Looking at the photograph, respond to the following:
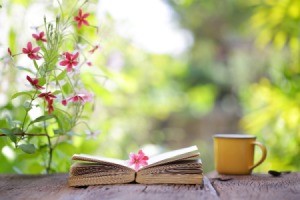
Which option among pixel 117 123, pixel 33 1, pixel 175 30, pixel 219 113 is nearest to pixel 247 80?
pixel 219 113

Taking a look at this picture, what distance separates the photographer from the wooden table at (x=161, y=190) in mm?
900

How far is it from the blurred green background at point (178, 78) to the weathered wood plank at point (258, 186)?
40cm

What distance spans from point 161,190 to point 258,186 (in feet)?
0.76

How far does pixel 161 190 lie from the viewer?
93 centimetres

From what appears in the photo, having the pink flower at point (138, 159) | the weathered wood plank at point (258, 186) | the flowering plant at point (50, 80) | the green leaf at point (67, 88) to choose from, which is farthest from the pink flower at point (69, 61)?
the weathered wood plank at point (258, 186)

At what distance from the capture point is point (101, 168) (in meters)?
1.01

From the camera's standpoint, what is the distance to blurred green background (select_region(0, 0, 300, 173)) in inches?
66.6

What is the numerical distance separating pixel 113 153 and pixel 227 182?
1.58 metres

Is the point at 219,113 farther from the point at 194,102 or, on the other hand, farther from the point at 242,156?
the point at 242,156

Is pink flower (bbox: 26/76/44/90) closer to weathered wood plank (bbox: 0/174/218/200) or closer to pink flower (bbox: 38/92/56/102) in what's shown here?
pink flower (bbox: 38/92/56/102)

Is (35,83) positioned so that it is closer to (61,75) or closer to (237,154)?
(61,75)

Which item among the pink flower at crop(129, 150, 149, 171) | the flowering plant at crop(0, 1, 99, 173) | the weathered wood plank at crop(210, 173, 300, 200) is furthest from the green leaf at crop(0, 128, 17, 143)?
the weathered wood plank at crop(210, 173, 300, 200)

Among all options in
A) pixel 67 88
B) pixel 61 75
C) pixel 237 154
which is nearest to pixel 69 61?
pixel 61 75

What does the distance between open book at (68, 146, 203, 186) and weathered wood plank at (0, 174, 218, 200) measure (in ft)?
0.07
